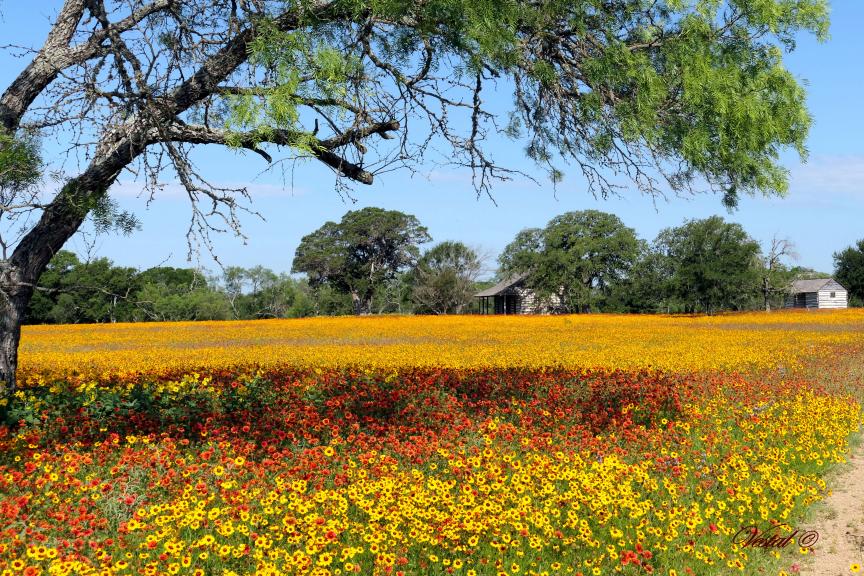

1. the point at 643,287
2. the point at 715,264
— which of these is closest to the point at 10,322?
the point at 715,264

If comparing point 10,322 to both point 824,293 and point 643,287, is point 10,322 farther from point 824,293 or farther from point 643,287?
point 824,293

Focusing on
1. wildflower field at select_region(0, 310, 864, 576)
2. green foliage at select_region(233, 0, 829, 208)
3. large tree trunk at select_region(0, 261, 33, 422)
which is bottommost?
wildflower field at select_region(0, 310, 864, 576)

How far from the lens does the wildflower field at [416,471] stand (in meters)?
4.90

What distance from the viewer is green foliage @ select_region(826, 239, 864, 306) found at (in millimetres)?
83625

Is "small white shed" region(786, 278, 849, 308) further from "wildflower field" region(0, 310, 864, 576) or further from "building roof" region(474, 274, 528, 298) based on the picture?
"wildflower field" region(0, 310, 864, 576)

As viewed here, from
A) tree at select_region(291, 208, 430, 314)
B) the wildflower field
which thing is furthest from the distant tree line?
the wildflower field

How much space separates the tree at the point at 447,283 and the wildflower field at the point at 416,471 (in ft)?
186

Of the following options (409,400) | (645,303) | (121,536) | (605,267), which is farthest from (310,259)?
(121,536)

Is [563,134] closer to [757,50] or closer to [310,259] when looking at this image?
[757,50]

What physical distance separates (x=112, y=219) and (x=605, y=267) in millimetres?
66204

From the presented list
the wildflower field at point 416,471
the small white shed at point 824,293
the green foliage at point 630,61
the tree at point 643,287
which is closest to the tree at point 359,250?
the tree at point 643,287

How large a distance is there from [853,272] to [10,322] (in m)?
93.9

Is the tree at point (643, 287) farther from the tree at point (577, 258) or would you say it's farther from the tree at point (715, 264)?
the tree at point (715, 264)

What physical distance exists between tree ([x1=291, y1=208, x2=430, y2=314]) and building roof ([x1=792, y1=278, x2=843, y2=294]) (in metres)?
46.0
